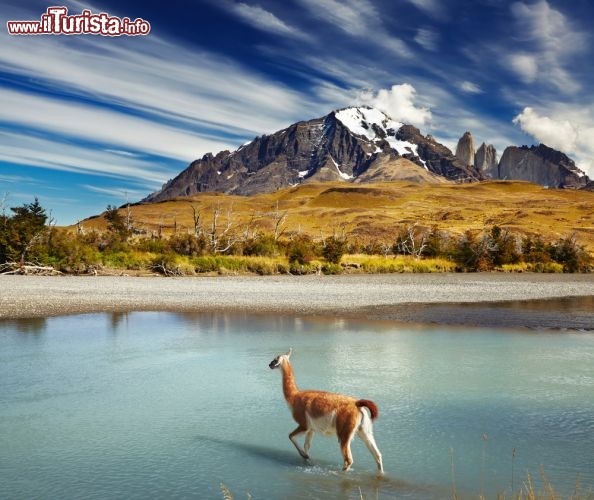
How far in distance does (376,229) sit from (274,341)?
281 ft

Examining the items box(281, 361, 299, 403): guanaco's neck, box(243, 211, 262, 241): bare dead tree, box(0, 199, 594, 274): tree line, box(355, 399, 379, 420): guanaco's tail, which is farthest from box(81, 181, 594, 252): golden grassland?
box(355, 399, 379, 420): guanaco's tail

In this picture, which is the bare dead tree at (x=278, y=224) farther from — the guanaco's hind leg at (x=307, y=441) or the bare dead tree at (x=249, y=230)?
the guanaco's hind leg at (x=307, y=441)

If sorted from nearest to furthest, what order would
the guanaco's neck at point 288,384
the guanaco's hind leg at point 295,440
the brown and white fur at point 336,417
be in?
the brown and white fur at point 336,417, the guanaco's hind leg at point 295,440, the guanaco's neck at point 288,384

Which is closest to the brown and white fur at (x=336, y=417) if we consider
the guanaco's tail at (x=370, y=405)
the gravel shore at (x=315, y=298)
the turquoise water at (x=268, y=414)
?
the guanaco's tail at (x=370, y=405)

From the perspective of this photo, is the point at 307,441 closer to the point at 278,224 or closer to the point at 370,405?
the point at 370,405

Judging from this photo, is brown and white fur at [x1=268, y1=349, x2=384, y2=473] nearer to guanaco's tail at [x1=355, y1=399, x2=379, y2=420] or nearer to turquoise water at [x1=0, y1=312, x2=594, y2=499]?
guanaco's tail at [x1=355, y1=399, x2=379, y2=420]

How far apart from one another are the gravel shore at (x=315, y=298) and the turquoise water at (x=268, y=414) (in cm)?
520

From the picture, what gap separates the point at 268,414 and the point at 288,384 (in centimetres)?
222

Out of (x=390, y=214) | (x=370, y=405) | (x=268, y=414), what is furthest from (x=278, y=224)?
(x=370, y=405)

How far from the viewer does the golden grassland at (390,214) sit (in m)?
95.8

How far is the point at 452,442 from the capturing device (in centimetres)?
799

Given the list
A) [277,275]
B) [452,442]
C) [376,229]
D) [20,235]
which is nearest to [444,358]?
[452,442]

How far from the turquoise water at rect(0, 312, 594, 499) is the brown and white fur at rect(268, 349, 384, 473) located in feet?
1.44

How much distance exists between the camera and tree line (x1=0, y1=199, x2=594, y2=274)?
3659 centimetres
